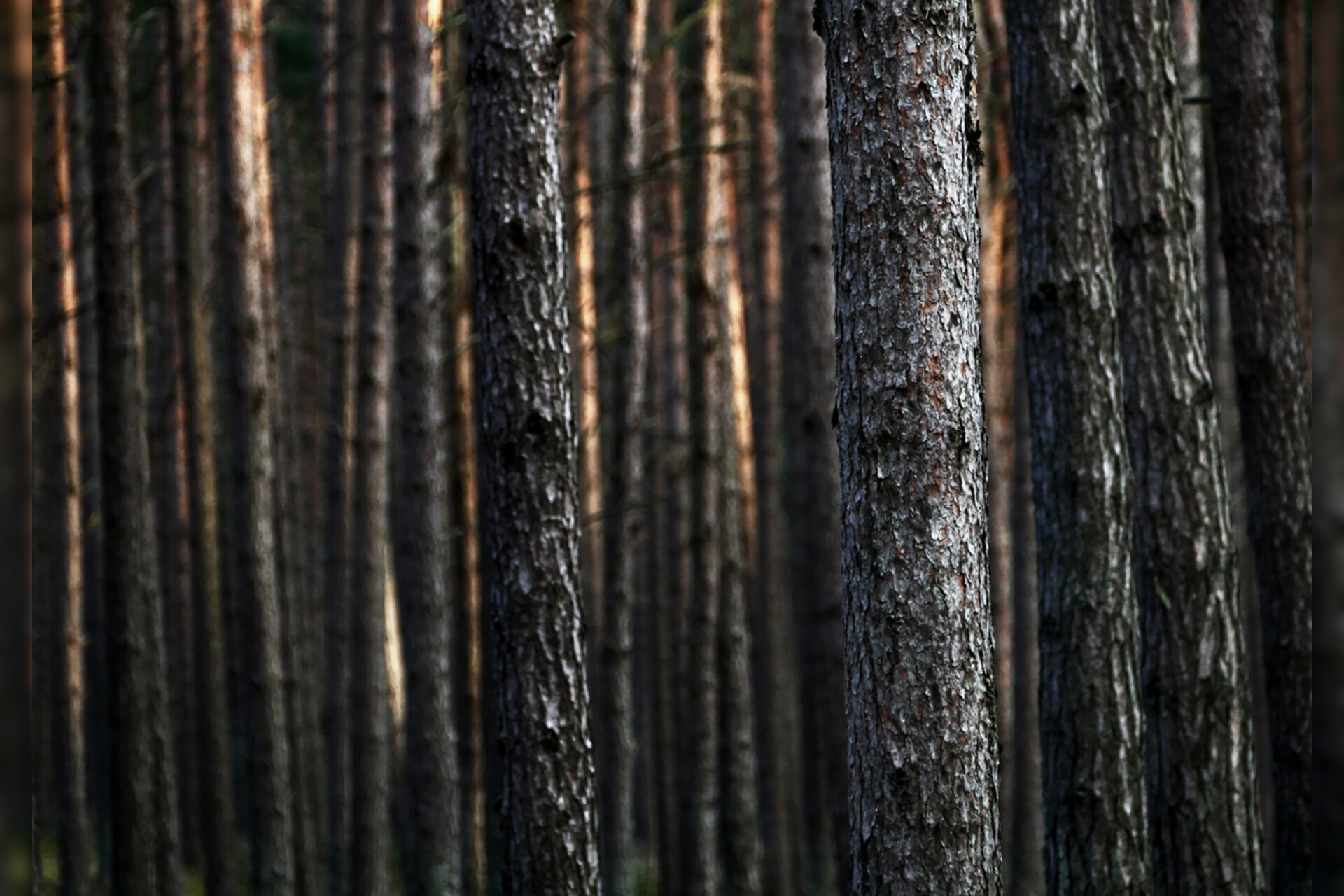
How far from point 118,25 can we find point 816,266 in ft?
14.9

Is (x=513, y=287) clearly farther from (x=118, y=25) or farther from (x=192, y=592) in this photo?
(x=192, y=592)

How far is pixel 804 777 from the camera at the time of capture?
13.5 meters

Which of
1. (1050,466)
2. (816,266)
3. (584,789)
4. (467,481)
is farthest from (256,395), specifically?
(1050,466)

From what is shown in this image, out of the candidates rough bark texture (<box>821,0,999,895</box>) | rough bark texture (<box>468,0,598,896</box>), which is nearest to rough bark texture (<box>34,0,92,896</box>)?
rough bark texture (<box>468,0,598,896</box>)

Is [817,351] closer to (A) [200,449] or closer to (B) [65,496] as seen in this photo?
(A) [200,449]

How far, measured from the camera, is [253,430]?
774 centimetres

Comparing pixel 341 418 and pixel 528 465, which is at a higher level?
pixel 341 418

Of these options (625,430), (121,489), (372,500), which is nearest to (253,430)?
(372,500)

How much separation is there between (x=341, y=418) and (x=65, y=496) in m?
2.53

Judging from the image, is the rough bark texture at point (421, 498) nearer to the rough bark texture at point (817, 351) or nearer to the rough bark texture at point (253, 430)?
the rough bark texture at point (253, 430)

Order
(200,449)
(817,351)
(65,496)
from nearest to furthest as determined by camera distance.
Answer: (817,351) < (200,449) < (65,496)

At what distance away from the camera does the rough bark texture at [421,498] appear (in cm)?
673

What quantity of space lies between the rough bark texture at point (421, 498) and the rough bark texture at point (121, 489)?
1.42 metres

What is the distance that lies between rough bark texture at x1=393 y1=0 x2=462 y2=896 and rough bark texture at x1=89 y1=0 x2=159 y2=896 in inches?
55.9
